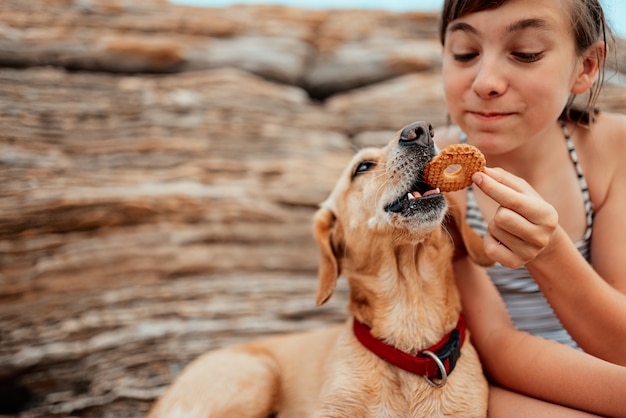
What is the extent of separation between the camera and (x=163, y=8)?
4.66 m

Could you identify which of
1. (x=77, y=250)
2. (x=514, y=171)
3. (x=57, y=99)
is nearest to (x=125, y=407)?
(x=77, y=250)

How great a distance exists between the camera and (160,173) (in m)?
4.11

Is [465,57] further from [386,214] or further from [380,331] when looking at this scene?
[380,331]

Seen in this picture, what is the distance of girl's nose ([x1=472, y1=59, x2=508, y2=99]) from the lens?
6.97 feet

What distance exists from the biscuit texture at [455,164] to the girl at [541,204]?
71 mm

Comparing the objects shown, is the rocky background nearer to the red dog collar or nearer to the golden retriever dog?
the golden retriever dog

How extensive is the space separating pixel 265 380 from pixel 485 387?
3.55 feet

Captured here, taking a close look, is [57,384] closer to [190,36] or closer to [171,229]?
[171,229]

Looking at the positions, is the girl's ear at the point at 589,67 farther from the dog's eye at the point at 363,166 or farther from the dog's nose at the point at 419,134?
the dog's eye at the point at 363,166

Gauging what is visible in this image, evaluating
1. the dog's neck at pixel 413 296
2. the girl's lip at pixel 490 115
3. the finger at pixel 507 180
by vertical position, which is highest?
the girl's lip at pixel 490 115

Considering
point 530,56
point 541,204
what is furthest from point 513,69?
point 541,204

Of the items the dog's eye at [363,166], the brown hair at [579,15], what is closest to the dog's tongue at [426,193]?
the dog's eye at [363,166]

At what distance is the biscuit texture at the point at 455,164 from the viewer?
187cm

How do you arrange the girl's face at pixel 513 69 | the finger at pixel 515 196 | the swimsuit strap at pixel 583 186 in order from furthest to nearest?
1. the swimsuit strap at pixel 583 186
2. the girl's face at pixel 513 69
3. the finger at pixel 515 196
